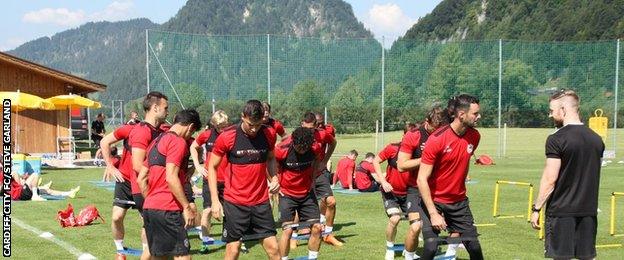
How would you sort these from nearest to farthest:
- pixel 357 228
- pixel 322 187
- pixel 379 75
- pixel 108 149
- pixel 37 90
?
1. pixel 108 149
2. pixel 322 187
3. pixel 357 228
4. pixel 37 90
5. pixel 379 75

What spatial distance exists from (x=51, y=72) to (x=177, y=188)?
91.5 ft

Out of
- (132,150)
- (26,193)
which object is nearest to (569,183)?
(132,150)

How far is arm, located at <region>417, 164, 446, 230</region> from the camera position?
7.95 metres

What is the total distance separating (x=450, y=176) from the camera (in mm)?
8320

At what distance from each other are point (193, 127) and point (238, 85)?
101 ft

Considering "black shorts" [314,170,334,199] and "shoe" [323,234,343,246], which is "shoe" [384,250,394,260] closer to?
"shoe" [323,234,343,246]

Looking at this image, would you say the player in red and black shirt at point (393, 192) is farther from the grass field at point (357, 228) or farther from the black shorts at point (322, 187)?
the black shorts at point (322, 187)

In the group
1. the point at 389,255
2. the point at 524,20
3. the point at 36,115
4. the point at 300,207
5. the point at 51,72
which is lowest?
the point at 389,255

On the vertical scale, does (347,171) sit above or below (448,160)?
below

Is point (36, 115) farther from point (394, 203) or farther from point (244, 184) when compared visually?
point (244, 184)

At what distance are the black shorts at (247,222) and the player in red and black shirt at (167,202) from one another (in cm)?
67

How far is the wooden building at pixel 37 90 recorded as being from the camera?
33.3m

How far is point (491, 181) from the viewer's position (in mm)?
23078

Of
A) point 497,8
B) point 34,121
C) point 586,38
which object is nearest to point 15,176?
point 34,121
